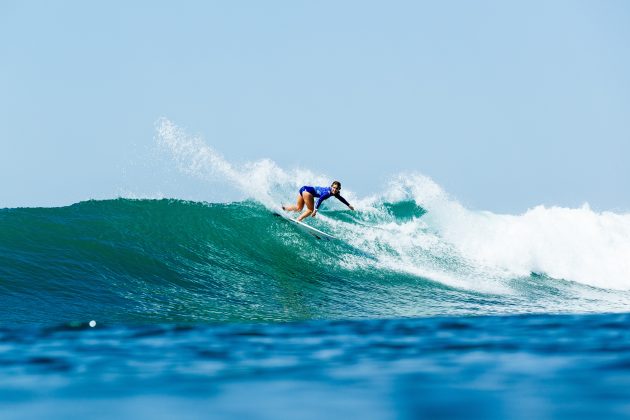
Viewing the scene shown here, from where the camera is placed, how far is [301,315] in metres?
9.16

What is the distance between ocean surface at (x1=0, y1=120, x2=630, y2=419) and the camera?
336 cm

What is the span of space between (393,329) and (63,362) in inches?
105

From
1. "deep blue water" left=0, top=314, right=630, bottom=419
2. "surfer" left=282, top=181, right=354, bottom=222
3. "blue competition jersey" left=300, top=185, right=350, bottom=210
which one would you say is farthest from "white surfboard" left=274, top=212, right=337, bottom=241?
"deep blue water" left=0, top=314, right=630, bottom=419

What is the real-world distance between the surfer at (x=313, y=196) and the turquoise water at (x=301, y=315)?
23.0 inches

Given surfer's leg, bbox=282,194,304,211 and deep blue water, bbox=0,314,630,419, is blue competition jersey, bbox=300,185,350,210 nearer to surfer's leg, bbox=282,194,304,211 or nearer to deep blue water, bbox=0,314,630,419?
surfer's leg, bbox=282,194,304,211

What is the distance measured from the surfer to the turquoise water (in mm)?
583

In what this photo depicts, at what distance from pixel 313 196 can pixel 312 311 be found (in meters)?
4.92

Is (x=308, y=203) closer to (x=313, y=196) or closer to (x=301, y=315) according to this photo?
(x=313, y=196)

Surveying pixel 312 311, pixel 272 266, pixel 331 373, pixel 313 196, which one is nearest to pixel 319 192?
pixel 313 196

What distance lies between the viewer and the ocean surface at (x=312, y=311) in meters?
3.36

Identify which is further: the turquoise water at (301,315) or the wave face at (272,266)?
the wave face at (272,266)

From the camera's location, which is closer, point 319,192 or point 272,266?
point 272,266

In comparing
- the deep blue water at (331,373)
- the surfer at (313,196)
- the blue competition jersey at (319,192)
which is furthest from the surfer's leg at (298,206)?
the deep blue water at (331,373)

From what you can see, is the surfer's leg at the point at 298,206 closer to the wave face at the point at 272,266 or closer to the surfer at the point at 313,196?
the surfer at the point at 313,196
